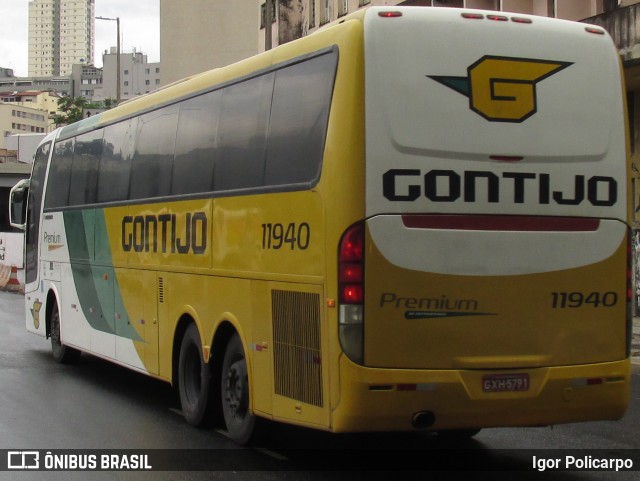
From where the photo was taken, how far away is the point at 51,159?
16.7 metres

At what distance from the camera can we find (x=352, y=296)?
7.60 m

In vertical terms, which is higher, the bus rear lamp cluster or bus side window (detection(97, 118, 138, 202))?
the bus rear lamp cluster

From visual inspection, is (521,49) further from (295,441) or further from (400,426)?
(295,441)

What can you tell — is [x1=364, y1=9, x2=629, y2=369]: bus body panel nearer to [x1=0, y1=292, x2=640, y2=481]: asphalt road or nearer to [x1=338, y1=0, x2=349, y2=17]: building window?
[x1=0, y1=292, x2=640, y2=481]: asphalt road

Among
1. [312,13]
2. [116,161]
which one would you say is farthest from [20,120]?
[116,161]

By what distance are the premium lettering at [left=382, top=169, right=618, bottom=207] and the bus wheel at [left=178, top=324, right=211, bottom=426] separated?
3.55 metres

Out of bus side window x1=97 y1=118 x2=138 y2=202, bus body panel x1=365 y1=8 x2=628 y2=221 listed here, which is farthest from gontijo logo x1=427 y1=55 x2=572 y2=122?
bus side window x1=97 y1=118 x2=138 y2=202

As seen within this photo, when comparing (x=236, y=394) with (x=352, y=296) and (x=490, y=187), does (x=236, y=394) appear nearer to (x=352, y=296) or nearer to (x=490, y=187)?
(x=352, y=296)

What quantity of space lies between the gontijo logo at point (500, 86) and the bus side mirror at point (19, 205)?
38.8 feet

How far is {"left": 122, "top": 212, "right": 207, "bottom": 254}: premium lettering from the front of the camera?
10664 mm

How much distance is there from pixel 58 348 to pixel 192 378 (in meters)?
5.93

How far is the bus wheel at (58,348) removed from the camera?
16.2m

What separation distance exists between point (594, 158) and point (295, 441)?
381cm

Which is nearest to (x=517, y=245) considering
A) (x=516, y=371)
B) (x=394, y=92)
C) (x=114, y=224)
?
(x=516, y=371)
